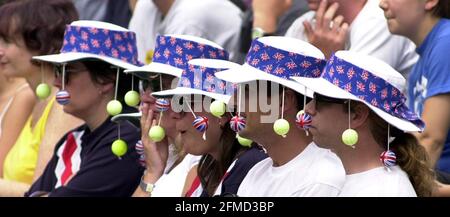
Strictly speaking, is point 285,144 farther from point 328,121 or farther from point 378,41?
point 378,41

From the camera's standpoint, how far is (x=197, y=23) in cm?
812

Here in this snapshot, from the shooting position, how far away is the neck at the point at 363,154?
5.07m

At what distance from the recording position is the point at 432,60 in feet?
21.3

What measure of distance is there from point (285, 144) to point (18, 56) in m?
2.65

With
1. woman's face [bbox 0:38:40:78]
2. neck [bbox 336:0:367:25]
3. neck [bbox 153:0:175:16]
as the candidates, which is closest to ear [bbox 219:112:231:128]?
neck [bbox 336:0:367:25]

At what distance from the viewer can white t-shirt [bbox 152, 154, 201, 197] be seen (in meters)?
6.14

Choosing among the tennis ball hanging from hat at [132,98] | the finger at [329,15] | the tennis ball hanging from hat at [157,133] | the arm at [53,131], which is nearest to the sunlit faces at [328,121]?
the tennis ball hanging from hat at [157,133]

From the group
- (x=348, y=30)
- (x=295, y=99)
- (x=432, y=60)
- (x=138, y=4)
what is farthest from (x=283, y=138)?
(x=138, y=4)

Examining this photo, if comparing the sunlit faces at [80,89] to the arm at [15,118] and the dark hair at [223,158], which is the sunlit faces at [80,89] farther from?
the arm at [15,118]

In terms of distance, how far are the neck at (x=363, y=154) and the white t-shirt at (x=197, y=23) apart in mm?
3154

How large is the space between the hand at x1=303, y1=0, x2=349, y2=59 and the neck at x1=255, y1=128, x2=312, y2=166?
5.69 ft

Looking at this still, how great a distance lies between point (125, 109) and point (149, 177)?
0.48 metres

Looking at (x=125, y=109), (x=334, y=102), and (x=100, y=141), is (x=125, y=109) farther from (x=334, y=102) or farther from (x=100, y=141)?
(x=334, y=102)

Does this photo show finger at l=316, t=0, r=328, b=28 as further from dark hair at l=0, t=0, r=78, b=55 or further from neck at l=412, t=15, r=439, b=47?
dark hair at l=0, t=0, r=78, b=55
